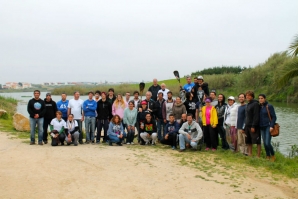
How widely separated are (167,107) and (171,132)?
0.98m

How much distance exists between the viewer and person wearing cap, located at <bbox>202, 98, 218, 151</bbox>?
31.9ft

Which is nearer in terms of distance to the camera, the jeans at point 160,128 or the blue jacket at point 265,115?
the blue jacket at point 265,115

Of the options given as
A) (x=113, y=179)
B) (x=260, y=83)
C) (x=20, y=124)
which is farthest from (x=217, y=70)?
(x=113, y=179)

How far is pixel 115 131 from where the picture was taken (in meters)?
10.4

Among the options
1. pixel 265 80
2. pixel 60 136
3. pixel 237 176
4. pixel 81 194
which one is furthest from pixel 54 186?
pixel 265 80

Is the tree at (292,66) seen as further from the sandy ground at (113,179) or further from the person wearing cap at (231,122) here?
the sandy ground at (113,179)

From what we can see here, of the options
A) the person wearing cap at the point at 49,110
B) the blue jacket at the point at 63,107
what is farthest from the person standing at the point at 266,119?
the person wearing cap at the point at 49,110

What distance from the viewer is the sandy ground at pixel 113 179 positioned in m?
5.66

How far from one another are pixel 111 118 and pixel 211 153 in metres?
3.53

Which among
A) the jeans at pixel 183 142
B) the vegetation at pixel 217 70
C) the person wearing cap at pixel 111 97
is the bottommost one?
the jeans at pixel 183 142

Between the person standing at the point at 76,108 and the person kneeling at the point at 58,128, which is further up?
the person standing at the point at 76,108

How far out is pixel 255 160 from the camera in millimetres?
8172

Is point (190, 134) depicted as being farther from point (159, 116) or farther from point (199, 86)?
point (199, 86)

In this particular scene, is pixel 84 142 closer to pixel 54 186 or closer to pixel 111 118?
pixel 111 118
